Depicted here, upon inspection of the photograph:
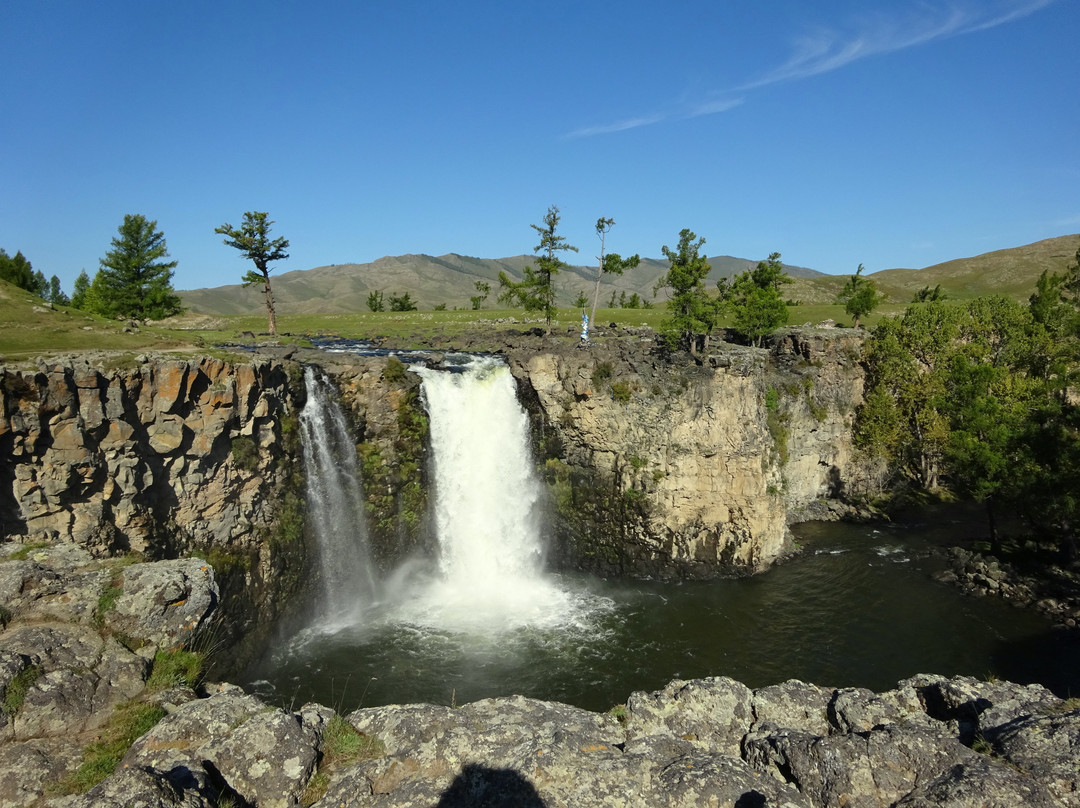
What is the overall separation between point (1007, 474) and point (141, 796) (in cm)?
3367

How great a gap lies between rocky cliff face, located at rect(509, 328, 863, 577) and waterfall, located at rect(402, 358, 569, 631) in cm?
136

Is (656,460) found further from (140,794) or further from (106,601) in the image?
(140,794)

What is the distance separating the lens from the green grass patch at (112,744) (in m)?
9.37

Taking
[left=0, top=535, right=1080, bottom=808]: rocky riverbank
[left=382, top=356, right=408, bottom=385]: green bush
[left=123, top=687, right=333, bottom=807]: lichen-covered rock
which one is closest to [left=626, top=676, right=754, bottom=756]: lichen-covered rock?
[left=0, top=535, right=1080, bottom=808]: rocky riverbank

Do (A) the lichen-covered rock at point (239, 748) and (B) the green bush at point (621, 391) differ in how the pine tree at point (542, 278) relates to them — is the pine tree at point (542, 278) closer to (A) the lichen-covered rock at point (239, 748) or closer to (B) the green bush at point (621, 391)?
(B) the green bush at point (621, 391)

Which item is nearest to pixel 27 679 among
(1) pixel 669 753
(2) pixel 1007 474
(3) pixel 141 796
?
(3) pixel 141 796

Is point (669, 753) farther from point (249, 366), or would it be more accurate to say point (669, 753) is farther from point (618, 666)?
point (249, 366)

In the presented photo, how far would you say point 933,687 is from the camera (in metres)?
12.6

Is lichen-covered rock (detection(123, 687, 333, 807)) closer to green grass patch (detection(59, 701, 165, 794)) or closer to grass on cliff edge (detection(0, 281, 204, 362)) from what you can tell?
green grass patch (detection(59, 701, 165, 794))

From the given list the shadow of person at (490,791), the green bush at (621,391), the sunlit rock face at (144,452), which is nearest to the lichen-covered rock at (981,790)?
the shadow of person at (490,791)

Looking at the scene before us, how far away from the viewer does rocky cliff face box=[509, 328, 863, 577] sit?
96.4ft

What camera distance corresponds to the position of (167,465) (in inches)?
812

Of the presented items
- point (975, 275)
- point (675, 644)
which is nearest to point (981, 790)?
point (675, 644)

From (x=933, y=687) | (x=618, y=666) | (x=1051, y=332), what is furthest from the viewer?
(x=1051, y=332)
